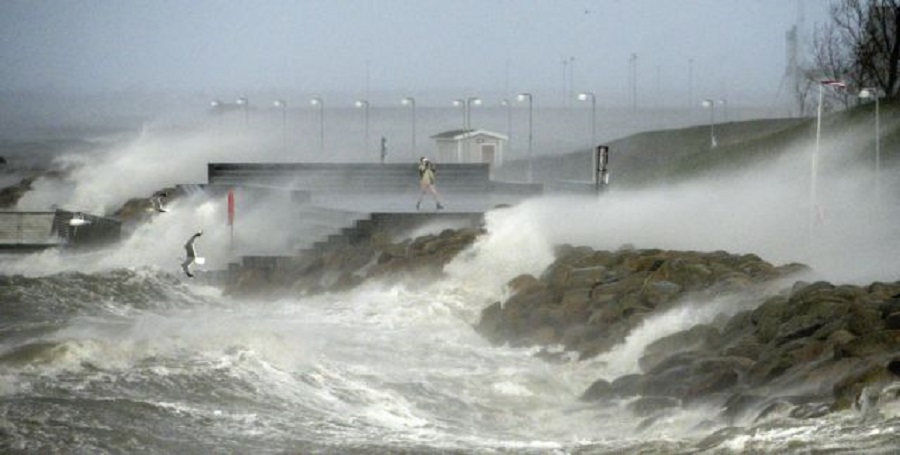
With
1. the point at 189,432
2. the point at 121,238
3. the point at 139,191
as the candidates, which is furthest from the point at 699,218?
the point at 139,191

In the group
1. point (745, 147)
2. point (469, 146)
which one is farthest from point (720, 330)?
point (469, 146)

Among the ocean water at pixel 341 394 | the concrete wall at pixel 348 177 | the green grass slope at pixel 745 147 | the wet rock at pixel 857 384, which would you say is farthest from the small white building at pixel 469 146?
the wet rock at pixel 857 384

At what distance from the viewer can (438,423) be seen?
1366cm

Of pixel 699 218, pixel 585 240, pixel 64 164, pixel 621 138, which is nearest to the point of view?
pixel 585 240

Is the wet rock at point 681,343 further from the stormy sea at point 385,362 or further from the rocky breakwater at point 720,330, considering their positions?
the stormy sea at point 385,362

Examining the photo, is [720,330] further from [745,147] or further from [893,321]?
[745,147]

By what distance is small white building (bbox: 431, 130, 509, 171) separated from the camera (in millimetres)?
49844

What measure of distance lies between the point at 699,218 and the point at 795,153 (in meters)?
14.4

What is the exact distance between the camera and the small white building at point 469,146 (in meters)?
49.8

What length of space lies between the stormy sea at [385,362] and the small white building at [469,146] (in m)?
19.2

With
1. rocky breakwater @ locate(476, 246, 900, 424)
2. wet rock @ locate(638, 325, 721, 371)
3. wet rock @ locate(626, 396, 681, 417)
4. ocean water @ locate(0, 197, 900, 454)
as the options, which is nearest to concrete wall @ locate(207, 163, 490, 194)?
ocean water @ locate(0, 197, 900, 454)

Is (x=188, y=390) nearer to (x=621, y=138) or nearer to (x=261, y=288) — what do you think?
(x=261, y=288)

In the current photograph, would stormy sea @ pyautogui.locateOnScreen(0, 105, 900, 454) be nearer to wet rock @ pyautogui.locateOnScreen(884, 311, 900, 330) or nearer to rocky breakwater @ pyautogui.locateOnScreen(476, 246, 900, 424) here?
rocky breakwater @ pyautogui.locateOnScreen(476, 246, 900, 424)

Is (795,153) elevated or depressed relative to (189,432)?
elevated
